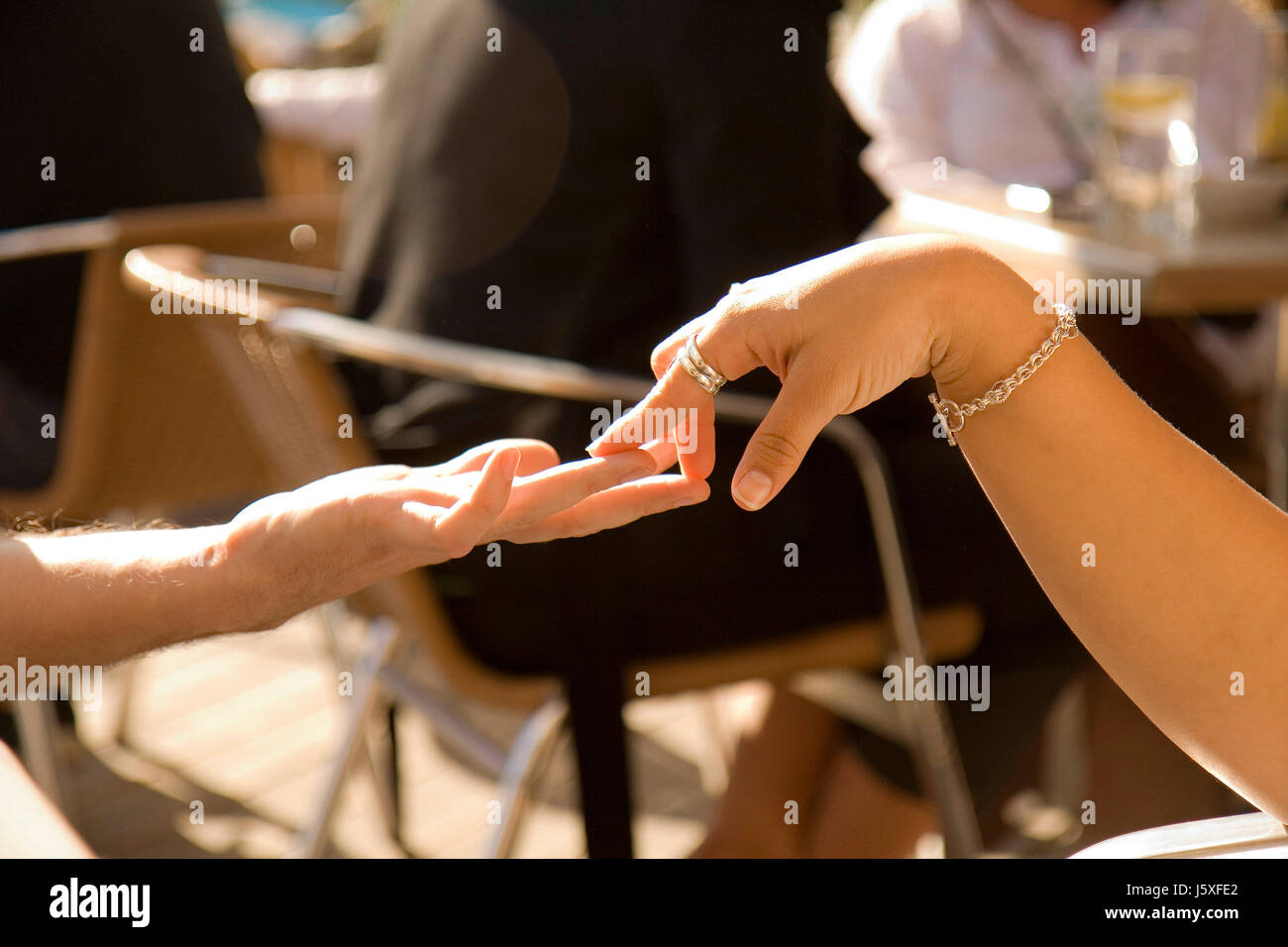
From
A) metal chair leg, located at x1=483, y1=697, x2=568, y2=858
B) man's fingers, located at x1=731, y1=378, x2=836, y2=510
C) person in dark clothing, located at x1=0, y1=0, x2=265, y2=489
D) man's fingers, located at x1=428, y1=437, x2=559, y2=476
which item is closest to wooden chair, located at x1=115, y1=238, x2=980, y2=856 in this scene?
metal chair leg, located at x1=483, y1=697, x2=568, y2=858

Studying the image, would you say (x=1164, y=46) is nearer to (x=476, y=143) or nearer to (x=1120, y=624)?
(x=476, y=143)

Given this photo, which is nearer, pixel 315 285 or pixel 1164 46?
pixel 1164 46

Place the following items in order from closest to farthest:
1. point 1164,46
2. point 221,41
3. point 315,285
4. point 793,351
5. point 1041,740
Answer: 1. point 793,351
2. point 1164,46
3. point 315,285
4. point 1041,740
5. point 221,41

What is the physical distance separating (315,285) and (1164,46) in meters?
1.28

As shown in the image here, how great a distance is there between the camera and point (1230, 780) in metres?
0.79

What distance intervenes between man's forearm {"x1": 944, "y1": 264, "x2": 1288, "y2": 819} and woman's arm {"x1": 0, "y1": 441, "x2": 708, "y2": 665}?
0.21 m

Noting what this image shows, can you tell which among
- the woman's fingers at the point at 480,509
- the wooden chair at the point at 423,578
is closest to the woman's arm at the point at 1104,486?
the woman's fingers at the point at 480,509

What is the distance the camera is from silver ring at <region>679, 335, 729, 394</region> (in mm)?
742

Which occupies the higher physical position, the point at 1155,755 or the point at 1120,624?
the point at 1120,624

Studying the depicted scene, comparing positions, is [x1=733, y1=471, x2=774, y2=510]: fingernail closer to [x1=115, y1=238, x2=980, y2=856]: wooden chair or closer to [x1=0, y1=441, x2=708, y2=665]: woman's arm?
[x1=0, y1=441, x2=708, y2=665]: woman's arm

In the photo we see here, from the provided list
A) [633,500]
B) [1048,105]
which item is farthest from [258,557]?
[1048,105]

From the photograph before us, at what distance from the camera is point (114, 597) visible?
0.77 meters

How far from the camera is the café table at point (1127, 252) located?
140 centimetres
